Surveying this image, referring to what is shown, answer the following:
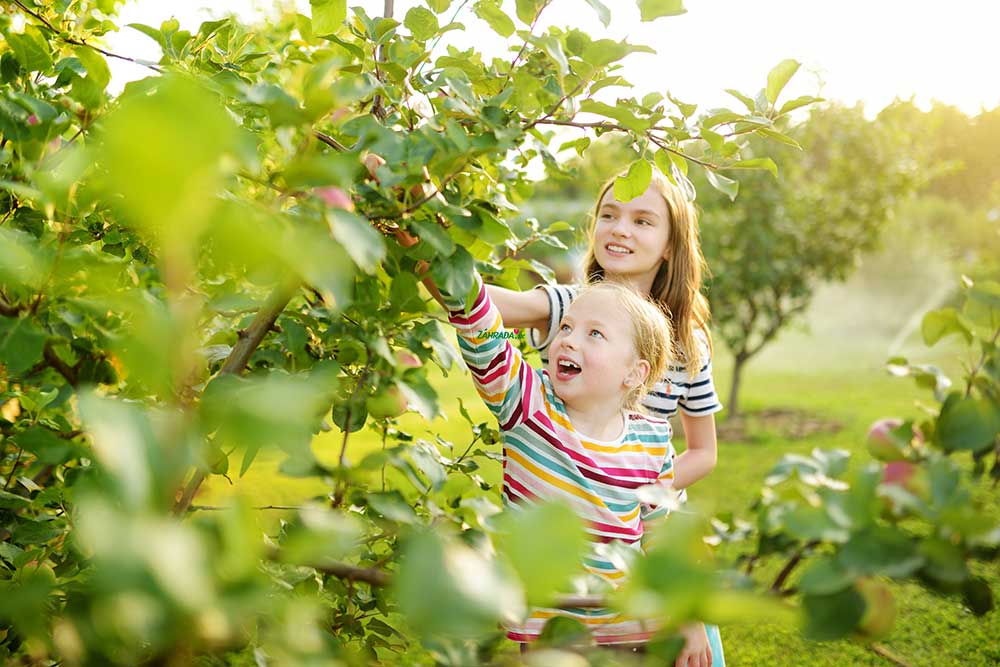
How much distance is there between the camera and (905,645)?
305cm

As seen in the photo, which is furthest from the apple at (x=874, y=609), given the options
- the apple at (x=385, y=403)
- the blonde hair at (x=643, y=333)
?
the blonde hair at (x=643, y=333)

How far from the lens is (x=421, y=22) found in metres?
1.09

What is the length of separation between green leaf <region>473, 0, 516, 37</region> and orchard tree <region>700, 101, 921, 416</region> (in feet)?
21.2

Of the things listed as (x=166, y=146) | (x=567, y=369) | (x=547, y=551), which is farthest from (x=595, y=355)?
(x=166, y=146)

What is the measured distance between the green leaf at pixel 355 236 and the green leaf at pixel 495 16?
2.02 feet

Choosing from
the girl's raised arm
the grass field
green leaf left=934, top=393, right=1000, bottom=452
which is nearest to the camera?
green leaf left=934, top=393, right=1000, bottom=452

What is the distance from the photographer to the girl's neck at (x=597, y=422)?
1.51 metres

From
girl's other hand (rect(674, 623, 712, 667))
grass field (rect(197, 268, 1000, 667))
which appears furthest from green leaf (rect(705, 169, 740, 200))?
girl's other hand (rect(674, 623, 712, 667))

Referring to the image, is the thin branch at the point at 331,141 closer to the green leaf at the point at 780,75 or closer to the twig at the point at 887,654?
the green leaf at the point at 780,75

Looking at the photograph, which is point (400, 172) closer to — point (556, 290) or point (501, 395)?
point (501, 395)

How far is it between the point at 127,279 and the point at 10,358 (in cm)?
44

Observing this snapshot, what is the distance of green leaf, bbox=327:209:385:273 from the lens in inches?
21.9

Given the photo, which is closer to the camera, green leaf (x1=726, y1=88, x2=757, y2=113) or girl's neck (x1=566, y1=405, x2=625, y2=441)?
green leaf (x1=726, y1=88, x2=757, y2=113)

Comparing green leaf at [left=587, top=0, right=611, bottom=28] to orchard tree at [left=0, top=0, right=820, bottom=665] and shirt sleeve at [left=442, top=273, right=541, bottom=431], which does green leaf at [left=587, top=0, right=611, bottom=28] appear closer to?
orchard tree at [left=0, top=0, right=820, bottom=665]
